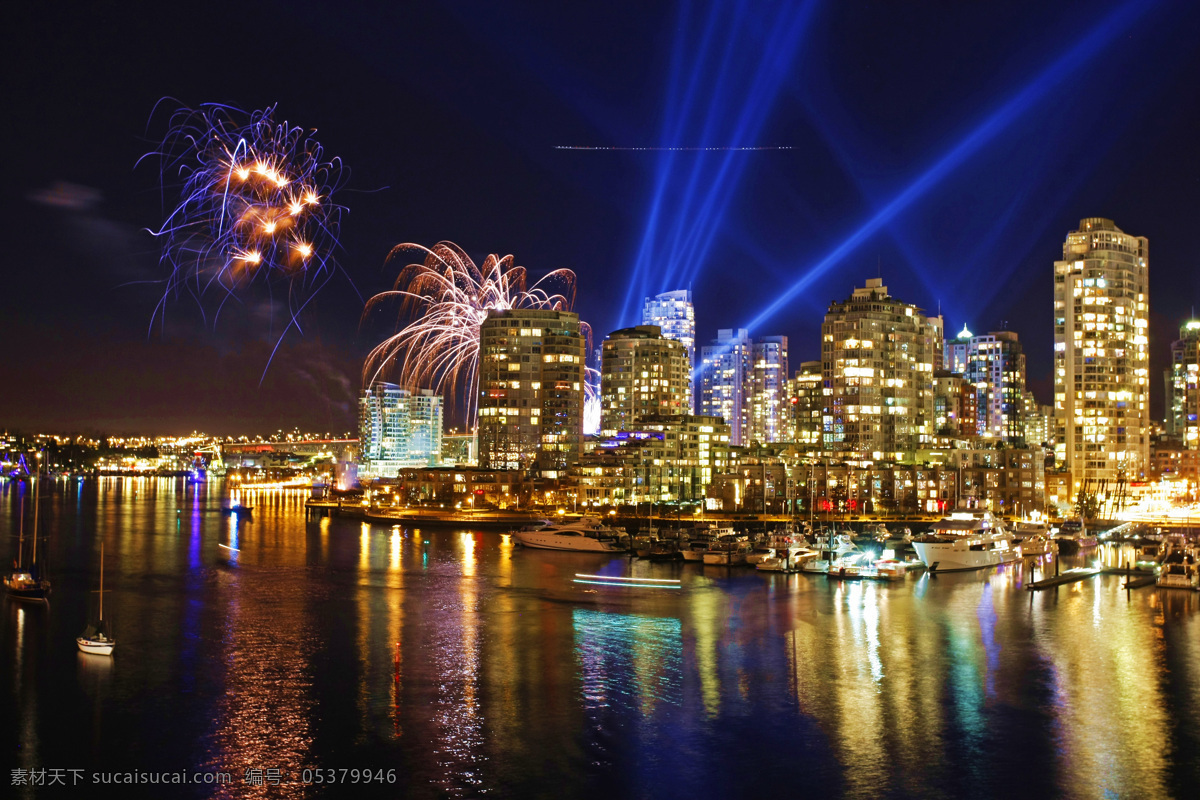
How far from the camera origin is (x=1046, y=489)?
147750mm

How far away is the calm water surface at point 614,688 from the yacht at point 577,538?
87.1 ft

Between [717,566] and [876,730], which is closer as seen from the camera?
[876,730]

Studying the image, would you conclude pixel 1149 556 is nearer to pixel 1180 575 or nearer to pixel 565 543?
pixel 1180 575

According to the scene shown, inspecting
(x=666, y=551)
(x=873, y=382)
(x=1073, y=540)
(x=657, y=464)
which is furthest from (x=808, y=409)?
(x=666, y=551)

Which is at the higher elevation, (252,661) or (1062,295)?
(1062,295)

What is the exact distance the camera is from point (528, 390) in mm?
163250

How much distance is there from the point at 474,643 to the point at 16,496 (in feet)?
553

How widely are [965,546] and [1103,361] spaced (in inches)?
3194

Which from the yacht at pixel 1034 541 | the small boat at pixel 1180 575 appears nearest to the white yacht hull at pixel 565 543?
the yacht at pixel 1034 541

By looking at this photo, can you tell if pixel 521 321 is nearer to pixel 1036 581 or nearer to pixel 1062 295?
pixel 1062 295

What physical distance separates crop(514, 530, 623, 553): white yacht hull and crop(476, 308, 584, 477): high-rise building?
60.2 metres

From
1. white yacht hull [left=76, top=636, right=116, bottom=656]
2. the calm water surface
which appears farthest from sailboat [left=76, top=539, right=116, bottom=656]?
the calm water surface

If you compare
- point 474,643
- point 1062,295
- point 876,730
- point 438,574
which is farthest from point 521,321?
point 876,730

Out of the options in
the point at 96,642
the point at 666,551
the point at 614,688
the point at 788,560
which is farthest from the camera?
the point at 666,551
